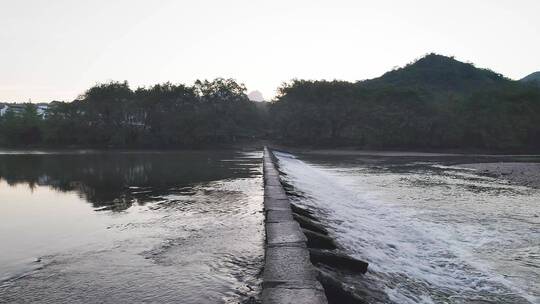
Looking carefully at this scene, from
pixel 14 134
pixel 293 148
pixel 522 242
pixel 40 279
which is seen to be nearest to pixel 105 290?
pixel 40 279

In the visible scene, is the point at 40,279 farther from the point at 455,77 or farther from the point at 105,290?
the point at 455,77

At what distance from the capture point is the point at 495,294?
4680 mm

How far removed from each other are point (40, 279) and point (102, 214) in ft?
13.3

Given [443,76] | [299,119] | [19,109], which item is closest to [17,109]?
[19,109]

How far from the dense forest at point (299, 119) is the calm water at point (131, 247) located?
4420 cm

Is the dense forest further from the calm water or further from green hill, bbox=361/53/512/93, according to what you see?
green hill, bbox=361/53/512/93

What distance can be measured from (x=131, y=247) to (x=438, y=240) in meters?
5.38

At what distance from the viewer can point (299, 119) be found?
54938mm

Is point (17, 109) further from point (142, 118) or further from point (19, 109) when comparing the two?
point (142, 118)

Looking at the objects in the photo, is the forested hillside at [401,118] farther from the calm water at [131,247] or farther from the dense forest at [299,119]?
the calm water at [131,247]

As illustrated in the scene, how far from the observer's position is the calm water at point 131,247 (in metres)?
4.17

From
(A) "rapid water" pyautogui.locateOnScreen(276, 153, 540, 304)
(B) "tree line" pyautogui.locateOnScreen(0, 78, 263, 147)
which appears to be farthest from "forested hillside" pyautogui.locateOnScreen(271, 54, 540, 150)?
(A) "rapid water" pyautogui.locateOnScreen(276, 153, 540, 304)

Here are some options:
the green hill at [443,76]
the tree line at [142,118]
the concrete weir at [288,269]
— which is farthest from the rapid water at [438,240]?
the green hill at [443,76]

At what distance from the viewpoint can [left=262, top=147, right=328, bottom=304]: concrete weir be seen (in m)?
3.33
